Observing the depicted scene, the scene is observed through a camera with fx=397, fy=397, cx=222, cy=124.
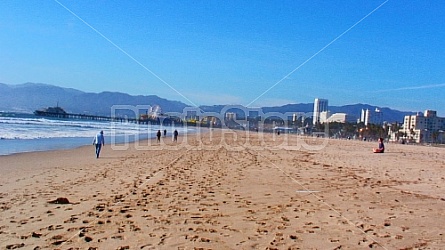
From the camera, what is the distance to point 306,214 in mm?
6441

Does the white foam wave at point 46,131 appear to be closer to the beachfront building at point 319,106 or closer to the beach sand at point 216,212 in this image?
the beach sand at point 216,212

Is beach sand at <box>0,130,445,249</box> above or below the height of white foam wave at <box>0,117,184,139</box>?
above

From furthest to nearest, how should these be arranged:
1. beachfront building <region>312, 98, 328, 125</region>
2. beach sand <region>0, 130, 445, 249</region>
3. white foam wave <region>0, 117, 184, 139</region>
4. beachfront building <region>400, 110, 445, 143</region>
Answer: beachfront building <region>312, 98, 328, 125</region>
beachfront building <region>400, 110, 445, 143</region>
white foam wave <region>0, 117, 184, 139</region>
beach sand <region>0, 130, 445, 249</region>

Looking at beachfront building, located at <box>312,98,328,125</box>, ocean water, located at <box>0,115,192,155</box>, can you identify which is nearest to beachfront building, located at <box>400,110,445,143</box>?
beachfront building, located at <box>312,98,328,125</box>

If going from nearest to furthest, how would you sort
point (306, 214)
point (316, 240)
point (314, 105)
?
1. point (316, 240)
2. point (306, 214)
3. point (314, 105)

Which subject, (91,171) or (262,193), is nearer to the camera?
(262,193)

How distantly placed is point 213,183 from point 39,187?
155 inches

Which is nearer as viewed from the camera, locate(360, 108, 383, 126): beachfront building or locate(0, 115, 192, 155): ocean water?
locate(0, 115, 192, 155): ocean water

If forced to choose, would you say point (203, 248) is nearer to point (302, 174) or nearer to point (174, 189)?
point (174, 189)

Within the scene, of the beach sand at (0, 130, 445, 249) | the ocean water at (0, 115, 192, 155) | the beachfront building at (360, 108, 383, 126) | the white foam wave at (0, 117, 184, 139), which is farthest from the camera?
the beachfront building at (360, 108, 383, 126)

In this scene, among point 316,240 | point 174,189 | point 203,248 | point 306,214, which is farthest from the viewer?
point 174,189

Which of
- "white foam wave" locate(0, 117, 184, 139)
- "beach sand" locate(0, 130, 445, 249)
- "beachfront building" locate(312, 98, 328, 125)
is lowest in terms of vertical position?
"white foam wave" locate(0, 117, 184, 139)

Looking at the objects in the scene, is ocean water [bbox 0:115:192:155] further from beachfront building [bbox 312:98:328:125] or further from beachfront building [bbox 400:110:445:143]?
beachfront building [bbox 312:98:328:125]

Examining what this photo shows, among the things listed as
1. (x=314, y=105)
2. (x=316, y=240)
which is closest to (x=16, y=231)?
(x=316, y=240)
